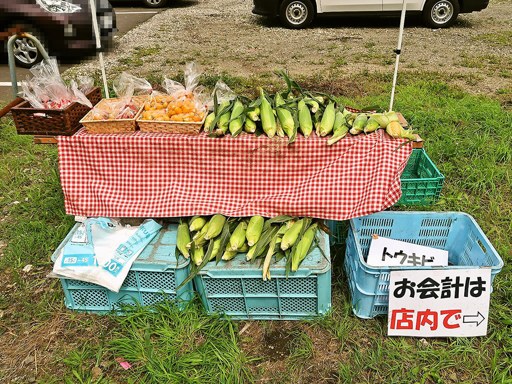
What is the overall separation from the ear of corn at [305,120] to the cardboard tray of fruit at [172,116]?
2.26 feet

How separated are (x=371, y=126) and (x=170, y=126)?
4.60 ft

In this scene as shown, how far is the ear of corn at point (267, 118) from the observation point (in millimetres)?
2861

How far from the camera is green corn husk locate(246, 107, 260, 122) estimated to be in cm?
295

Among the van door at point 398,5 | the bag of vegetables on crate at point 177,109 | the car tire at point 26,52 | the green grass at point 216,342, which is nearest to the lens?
the green grass at point 216,342

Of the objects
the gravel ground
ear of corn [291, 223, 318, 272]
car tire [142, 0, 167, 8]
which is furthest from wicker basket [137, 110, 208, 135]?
car tire [142, 0, 167, 8]

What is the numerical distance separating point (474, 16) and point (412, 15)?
7.62 feet

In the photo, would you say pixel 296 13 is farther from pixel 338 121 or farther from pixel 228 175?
pixel 228 175

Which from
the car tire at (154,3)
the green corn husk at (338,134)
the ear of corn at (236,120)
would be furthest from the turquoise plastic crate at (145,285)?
the car tire at (154,3)

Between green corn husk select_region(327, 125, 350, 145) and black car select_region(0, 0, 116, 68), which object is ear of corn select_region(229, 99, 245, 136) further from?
black car select_region(0, 0, 116, 68)

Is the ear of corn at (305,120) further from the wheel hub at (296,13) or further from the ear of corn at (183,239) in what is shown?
the wheel hub at (296,13)

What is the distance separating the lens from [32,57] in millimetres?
7324

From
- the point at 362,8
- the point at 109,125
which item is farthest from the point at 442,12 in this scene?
the point at 109,125

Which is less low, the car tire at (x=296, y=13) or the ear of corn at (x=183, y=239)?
the car tire at (x=296, y=13)

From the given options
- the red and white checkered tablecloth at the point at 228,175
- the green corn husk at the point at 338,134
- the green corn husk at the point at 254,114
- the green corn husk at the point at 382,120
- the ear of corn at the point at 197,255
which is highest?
the green corn husk at the point at 254,114
